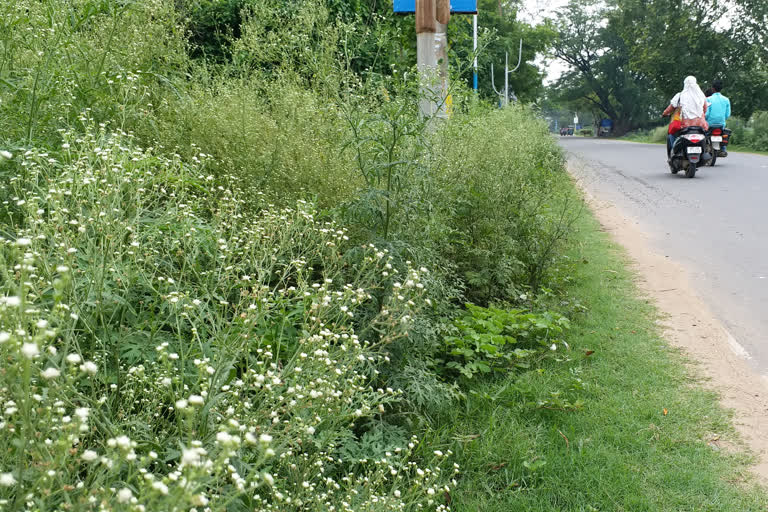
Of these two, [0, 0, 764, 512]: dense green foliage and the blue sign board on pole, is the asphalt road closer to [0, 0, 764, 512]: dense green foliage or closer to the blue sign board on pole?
[0, 0, 764, 512]: dense green foliage

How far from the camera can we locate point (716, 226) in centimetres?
843

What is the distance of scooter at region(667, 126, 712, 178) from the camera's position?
43.5 ft

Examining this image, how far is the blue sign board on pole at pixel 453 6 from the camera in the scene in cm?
666

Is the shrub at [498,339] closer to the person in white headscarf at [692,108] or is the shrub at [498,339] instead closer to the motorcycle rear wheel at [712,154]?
the person in white headscarf at [692,108]

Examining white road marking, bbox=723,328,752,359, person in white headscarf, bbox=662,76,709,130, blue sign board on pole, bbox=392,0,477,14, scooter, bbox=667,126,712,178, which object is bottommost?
white road marking, bbox=723,328,752,359

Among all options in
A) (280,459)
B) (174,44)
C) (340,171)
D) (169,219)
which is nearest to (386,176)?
(340,171)

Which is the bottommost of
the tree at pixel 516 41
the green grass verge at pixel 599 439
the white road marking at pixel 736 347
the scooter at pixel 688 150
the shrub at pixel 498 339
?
the green grass verge at pixel 599 439

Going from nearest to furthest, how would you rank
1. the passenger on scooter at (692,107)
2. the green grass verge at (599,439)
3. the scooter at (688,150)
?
the green grass verge at (599,439)
the scooter at (688,150)
the passenger on scooter at (692,107)

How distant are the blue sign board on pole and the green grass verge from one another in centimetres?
388

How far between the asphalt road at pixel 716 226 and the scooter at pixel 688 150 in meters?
0.27

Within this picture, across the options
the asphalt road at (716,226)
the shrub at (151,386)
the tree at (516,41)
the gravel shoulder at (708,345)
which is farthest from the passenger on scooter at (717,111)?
the shrub at (151,386)

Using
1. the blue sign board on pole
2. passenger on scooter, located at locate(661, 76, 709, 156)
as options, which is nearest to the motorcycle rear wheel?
passenger on scooter, located at locate(661, 76, 709, 156)

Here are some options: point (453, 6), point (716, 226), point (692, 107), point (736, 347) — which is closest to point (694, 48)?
point (692, 107)

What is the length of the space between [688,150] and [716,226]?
18.1 ft
